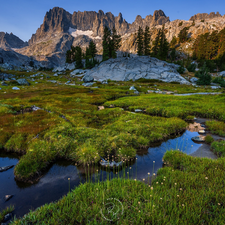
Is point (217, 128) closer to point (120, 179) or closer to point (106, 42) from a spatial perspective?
point (120, 179)

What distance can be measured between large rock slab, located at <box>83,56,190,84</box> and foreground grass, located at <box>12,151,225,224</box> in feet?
228

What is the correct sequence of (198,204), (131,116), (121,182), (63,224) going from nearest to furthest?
(63,224), (198,204), (121,182), (131,116)

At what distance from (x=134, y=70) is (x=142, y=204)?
81.9m

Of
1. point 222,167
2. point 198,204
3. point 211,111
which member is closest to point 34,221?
point 198,204

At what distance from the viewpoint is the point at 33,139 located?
10.6m

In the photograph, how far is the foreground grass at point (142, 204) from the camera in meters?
4.09

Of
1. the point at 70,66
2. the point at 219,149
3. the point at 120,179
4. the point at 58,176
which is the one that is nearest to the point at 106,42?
the point at 70,66

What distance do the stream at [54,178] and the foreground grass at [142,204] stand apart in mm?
1381

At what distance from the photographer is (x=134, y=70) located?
80000 mm

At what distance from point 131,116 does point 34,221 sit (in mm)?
13871

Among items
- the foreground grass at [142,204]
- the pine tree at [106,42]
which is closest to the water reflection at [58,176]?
the foreground grass at [142,204]

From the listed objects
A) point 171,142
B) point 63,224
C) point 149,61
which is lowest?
point 171,142

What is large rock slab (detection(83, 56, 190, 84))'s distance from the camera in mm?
72312

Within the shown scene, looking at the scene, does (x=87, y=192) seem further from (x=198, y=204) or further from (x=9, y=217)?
(x=198, y=204)
